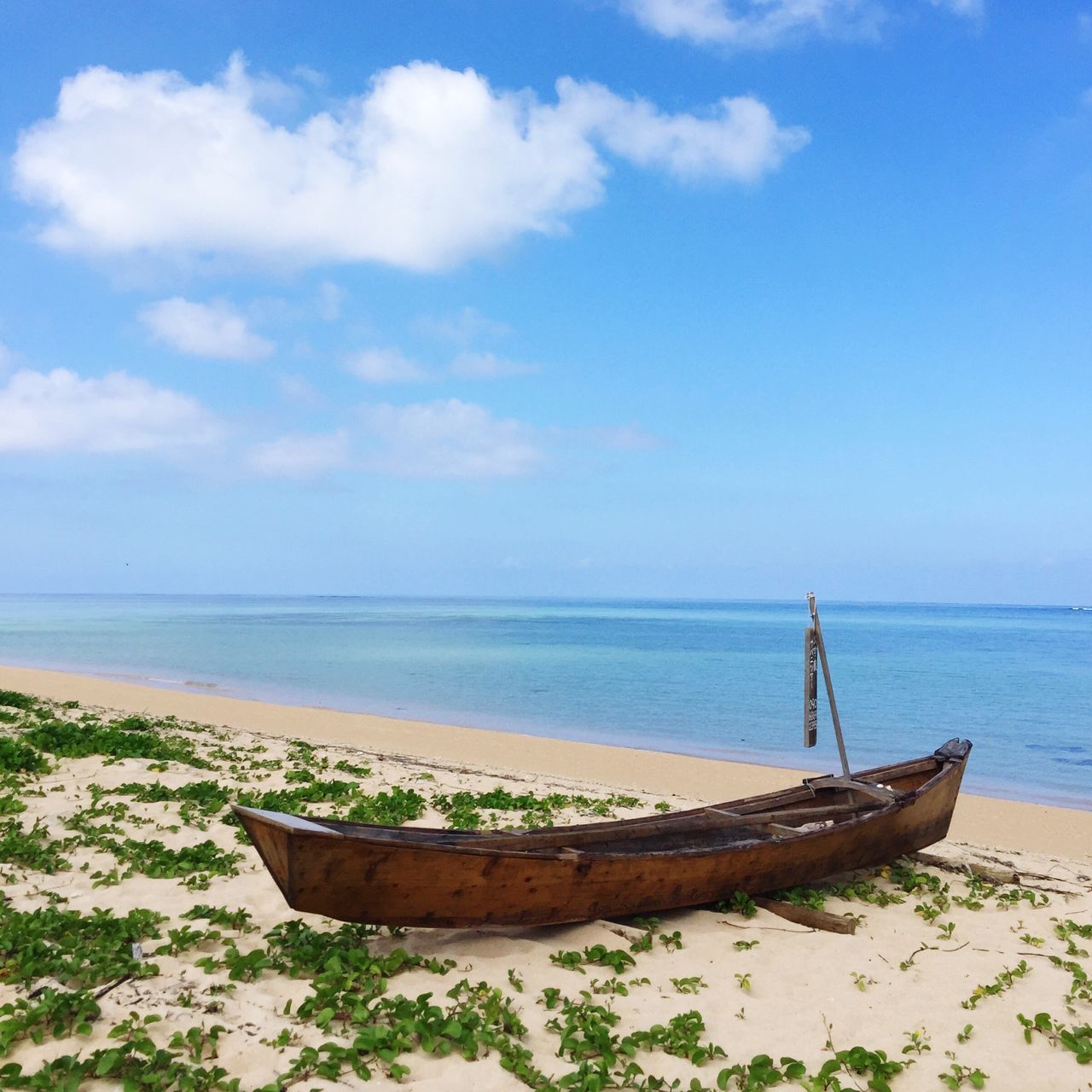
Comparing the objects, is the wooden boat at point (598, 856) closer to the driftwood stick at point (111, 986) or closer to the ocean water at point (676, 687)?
the driftwood stick at point (111, 986)

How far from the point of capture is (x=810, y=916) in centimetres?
718

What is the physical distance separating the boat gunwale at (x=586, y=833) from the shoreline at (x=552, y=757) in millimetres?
3887

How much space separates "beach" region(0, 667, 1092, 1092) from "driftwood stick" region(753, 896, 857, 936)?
4.1 inches

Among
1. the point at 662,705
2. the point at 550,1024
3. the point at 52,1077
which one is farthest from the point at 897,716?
the point at 52,1077

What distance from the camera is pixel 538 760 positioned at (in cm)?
1770

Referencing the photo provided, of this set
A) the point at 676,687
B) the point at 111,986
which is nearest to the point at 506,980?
the point at 111,986

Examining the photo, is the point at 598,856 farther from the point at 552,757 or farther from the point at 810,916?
the point at 552,757

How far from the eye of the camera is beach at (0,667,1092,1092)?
451 cm

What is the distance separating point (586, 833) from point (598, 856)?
950 mm

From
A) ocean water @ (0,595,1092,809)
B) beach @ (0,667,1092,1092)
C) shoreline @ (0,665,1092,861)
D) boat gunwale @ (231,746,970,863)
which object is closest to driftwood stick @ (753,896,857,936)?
beach @ (0,667,1092,1092)

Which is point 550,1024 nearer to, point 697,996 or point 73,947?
point 697,996

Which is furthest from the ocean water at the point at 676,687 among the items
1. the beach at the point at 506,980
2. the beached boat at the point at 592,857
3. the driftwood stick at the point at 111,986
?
the driftwood stick at the point at 111,986

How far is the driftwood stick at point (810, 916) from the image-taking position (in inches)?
277

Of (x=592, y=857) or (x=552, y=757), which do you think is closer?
(x=592, y=857)
